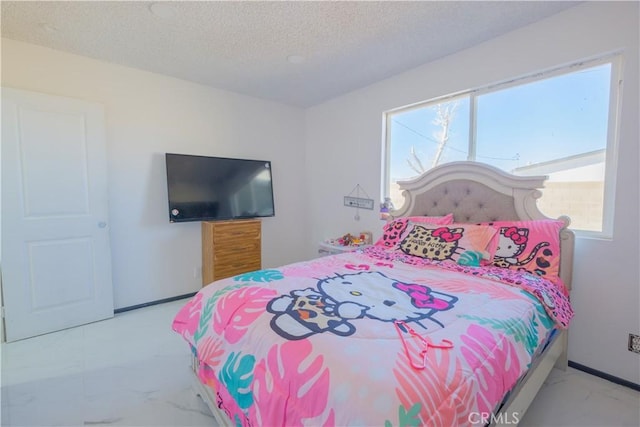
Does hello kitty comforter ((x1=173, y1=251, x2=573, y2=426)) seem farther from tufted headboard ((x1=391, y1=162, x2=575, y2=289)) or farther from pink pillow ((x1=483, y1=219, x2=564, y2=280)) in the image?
tufted headboard ((x1=391, y1=162, x2=575, y2=289))

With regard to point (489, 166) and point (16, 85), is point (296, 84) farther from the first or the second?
point (16, 85)

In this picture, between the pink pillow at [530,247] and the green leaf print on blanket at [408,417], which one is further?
the pink pillow at [530,247]

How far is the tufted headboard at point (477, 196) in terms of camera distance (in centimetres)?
216

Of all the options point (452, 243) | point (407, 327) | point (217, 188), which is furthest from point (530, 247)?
point (217, 188)

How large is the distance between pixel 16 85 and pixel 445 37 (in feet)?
11.8

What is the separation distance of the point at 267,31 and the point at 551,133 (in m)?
2.36

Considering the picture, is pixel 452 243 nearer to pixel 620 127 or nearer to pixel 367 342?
pixel 620 127

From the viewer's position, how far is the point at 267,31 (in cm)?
224

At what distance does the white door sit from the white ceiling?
602mm

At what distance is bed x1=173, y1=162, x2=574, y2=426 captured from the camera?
878mm

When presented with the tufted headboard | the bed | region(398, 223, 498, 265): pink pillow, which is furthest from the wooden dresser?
region(398, 223, 498, 265): pink pillow

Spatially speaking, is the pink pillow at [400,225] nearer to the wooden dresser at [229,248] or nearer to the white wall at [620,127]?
the white wall at [620,127]

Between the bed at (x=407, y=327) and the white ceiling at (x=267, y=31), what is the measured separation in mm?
1155

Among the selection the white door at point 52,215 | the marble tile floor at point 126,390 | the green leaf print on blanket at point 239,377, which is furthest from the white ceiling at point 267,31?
the marble tile floor at point 126,390
